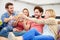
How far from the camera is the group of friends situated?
2.10 metres

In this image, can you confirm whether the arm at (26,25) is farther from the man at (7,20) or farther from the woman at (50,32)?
the woman at (50,32)

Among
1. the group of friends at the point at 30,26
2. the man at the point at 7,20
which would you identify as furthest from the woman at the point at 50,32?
the man at the point at 7,20

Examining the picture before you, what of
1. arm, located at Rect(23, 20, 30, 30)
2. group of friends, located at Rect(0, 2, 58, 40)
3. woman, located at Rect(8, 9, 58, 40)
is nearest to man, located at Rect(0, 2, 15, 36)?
group of friends, located at Rect(0, 2, 58, 40)

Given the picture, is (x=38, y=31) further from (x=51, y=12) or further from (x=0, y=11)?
(x=0, y=11)

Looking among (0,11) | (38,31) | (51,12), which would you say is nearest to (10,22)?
(38,31)

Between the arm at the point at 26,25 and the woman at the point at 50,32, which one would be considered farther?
the arm at the point at 26,25

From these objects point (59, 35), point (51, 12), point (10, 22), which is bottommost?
point (59, 35)

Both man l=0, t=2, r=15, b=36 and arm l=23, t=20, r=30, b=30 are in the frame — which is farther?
arm l=23, t=20, r=30, b=30

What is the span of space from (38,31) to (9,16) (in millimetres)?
628

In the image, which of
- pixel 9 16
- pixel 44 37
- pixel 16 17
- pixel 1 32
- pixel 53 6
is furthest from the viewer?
pixel 53 6

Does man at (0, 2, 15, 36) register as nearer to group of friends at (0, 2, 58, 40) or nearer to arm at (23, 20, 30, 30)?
group of friends at (0, 2, 58, 40)

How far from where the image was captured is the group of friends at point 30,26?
2.10 m

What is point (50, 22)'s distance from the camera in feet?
7.09

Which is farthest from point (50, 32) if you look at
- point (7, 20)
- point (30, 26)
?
point (7, 20)
